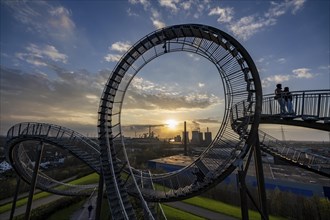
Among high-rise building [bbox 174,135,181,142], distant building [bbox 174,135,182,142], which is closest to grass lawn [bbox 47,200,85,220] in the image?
distant building [bbox 174,135,182,142]

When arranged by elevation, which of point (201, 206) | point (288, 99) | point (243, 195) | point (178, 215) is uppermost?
point (288, 99)

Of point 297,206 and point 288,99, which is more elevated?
point 288,99

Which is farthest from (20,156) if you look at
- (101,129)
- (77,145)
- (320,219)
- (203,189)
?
(320,219)

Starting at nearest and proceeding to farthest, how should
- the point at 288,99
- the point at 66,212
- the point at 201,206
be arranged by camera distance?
the point at 288,99
the point at 66,212
the point at 201,206

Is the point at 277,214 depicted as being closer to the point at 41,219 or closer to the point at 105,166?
the point at 105,166

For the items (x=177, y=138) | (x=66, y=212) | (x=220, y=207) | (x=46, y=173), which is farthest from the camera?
(x=177, y=138)

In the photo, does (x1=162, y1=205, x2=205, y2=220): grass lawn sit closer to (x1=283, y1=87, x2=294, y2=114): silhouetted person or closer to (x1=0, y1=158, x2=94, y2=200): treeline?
(x1=283, y1=87, x2=294, y2=114): silhouetted person

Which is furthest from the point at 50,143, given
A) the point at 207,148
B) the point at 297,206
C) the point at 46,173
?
the point at 46,173

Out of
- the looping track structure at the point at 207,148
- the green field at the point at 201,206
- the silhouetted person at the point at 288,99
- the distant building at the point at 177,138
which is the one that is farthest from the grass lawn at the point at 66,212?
the distant building at the point at 177,138

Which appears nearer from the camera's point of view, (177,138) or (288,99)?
(288,99)

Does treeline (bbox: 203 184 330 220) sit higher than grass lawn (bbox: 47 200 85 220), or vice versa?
treeline (bbox: 203 184 330 220)

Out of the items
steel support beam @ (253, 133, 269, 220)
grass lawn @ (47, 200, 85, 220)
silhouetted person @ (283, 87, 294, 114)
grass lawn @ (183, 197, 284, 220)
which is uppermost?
silhouetted person @ (283, 87, 294, 114)

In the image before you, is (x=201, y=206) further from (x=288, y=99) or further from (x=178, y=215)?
(x=288, y=99)
